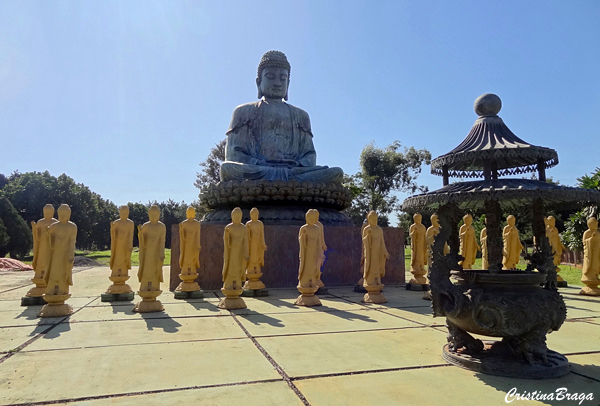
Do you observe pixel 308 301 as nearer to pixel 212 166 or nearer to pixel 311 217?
pixel 311 217

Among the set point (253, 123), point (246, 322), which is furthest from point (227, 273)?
point (253, 123)

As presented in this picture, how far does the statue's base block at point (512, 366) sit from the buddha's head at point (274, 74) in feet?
31.1

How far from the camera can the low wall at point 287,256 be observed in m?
8.03

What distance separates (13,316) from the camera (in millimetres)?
5402

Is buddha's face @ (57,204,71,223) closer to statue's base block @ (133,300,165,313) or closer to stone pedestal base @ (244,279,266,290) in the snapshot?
statue's base block @ (133,300,165,313)

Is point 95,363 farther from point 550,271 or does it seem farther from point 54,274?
point 550,271

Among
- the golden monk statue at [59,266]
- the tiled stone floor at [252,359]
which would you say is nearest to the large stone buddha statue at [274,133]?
the golden monk statue at [59,266]

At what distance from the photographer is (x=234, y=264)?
608 cm

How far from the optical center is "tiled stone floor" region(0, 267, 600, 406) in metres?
2.67

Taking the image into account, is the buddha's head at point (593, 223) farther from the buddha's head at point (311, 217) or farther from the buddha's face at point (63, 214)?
the buddha's face at point (63, 214)

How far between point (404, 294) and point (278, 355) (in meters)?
4.62

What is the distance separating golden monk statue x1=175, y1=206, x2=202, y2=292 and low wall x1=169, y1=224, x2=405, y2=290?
21.9 inches

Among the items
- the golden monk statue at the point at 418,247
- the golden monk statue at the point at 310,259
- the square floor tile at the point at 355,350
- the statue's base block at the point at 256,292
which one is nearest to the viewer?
the square floor tile at the point at 355,350

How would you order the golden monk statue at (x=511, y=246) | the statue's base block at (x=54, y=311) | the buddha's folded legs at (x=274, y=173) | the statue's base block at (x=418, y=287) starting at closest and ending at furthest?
the statue's base block at (x=54, y=311)
the statue's base block at (x=418, y=287)
the golden monk statue at (x=511, y=246)
the buddha's folded legs at (x=274, y=173)
